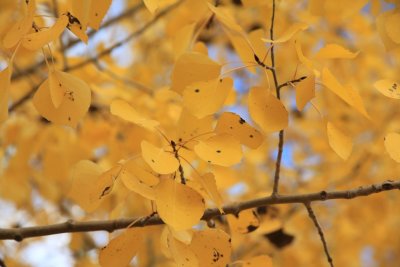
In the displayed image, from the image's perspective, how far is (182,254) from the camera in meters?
0.64

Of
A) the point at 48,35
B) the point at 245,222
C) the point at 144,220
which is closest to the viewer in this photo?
the point at 48,35

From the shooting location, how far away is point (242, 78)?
294 cm

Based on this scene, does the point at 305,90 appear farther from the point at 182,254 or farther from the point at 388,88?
the point at 182,254

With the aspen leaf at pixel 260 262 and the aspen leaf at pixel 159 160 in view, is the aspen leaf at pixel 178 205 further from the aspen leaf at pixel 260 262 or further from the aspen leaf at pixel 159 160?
the aspen leaf at pixel 260 262

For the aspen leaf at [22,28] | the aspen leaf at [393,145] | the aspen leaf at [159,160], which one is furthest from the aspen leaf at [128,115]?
the aspen leaf at [393,145]

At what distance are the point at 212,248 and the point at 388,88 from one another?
11.8 inches

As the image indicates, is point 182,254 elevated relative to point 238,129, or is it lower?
lower

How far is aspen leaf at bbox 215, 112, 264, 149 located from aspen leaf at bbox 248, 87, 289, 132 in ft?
0.08

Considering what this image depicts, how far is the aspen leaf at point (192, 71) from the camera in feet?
2.18

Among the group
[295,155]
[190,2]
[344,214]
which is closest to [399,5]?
[190,2]

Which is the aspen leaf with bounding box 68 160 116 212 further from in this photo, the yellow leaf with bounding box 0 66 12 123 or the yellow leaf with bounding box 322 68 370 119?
the yellow leaf with bounding box 322 68 370 119

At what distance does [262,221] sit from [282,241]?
7 cm

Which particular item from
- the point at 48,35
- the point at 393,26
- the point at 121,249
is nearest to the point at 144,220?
the point at 121,249

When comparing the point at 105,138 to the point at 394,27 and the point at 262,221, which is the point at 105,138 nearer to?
the point at 262,221
